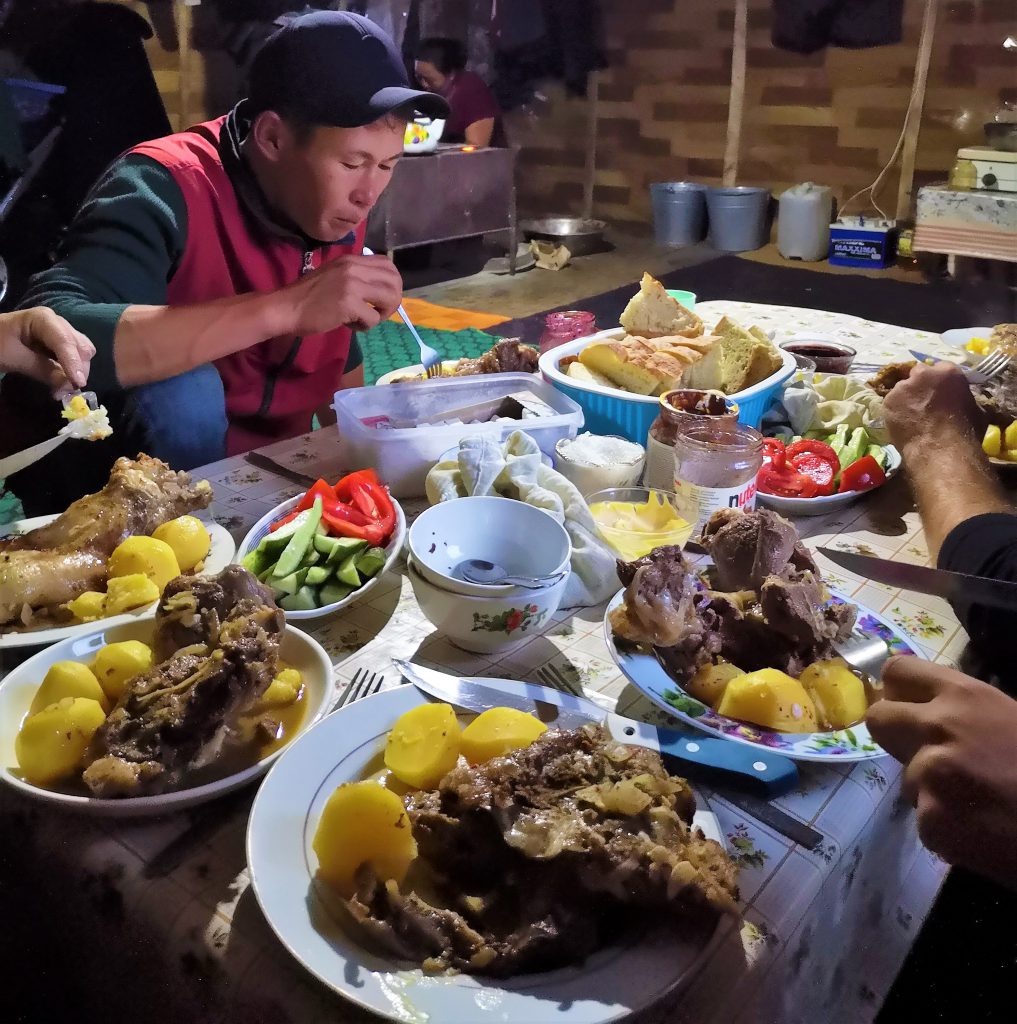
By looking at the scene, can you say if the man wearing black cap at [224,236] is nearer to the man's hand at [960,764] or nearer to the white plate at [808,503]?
the white plate at [808,503]

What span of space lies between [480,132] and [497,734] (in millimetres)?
1881

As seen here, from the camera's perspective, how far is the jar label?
2.78 feet

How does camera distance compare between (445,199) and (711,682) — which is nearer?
(711,682)

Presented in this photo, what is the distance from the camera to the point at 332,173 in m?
1.26

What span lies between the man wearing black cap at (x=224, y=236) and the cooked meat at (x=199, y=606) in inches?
21.8

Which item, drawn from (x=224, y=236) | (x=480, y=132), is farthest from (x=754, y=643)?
(x=480, y=132)

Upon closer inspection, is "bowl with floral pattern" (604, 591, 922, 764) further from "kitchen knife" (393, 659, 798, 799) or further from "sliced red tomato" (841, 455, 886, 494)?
"sliced red tomato" (841, 455, 886, 494)

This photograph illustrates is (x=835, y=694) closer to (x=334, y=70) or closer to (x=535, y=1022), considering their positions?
(x=535, y=1022)

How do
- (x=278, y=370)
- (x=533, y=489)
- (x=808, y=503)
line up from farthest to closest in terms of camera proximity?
1. (x=278, y=370)
2. (x=808, y=503)
3. (x=533, y=489)

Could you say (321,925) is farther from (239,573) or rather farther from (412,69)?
(412,69)

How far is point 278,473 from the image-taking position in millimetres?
1063

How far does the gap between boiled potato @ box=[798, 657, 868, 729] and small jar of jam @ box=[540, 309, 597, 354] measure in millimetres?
841

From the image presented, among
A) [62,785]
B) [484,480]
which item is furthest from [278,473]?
[62,785]

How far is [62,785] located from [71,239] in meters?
0.92
